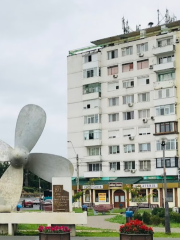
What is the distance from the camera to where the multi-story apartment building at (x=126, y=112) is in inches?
2302

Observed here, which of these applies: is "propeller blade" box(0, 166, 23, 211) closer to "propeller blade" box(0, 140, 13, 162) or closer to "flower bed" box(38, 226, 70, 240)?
"propeller blade" box(0, 140, 13, 162)

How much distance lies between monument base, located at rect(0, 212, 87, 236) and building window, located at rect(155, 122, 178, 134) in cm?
3719

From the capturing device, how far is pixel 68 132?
66.9 m

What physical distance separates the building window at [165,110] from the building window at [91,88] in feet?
30.1

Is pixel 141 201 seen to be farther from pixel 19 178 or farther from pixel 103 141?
pixel 19 178

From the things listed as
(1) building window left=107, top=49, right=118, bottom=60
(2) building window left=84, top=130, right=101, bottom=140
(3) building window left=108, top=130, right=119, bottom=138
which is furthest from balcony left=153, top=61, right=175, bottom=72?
(2) building window left=84, top=130, right=101, bottom=140

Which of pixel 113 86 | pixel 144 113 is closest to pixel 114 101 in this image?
pixel 113 86

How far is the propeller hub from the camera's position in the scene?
76.1ft

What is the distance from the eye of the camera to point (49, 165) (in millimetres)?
23500

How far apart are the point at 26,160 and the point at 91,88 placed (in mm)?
42050

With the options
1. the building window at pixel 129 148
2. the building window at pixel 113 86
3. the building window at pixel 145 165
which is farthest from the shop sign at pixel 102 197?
the building window at pixel 113 86

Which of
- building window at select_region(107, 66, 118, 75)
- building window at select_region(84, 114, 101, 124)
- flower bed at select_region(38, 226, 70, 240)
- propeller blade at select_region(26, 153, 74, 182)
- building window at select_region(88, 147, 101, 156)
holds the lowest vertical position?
flower bed at select_region(38, 226, 70, 240)

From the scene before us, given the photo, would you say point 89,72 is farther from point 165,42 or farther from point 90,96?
point 165,42

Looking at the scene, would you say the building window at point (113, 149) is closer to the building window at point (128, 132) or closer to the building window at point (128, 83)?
the building window at point (128, 132)
